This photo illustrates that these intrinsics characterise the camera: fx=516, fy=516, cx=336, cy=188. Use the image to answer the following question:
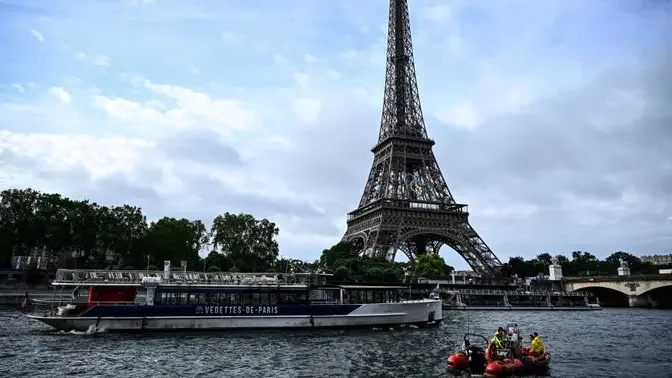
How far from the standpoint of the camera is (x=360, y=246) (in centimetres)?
10844

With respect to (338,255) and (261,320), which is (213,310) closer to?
(261,320)

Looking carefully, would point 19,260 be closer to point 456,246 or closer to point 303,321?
point 303,321

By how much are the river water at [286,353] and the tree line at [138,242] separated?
39600mm

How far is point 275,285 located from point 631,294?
255ft

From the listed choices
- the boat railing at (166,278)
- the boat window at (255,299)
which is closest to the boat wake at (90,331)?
the boat railing at (166,278)

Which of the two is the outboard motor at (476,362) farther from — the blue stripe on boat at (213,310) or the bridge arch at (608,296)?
the bridge arch at (608,296)

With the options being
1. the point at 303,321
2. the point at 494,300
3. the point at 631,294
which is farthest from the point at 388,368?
the point at 631,294

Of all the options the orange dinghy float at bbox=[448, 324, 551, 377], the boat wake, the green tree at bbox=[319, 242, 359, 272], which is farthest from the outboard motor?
the green tree at bbox=[319, 242, 359, 272]

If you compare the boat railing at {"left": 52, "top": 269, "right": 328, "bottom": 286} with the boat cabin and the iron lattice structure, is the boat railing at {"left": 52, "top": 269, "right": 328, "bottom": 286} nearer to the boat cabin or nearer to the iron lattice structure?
the boat cabin

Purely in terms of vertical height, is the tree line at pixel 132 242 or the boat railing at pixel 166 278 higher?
the tree line at pixel 132 242

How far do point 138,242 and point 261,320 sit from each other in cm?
5519

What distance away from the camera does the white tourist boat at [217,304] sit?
135ft

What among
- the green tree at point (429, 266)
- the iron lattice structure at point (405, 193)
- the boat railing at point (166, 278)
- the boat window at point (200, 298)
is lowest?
the boat window at point (200, 298)

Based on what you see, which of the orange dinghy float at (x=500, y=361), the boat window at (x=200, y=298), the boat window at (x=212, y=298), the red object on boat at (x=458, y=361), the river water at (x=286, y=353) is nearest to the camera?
the orange dinghy float at (x=500, y=361)
